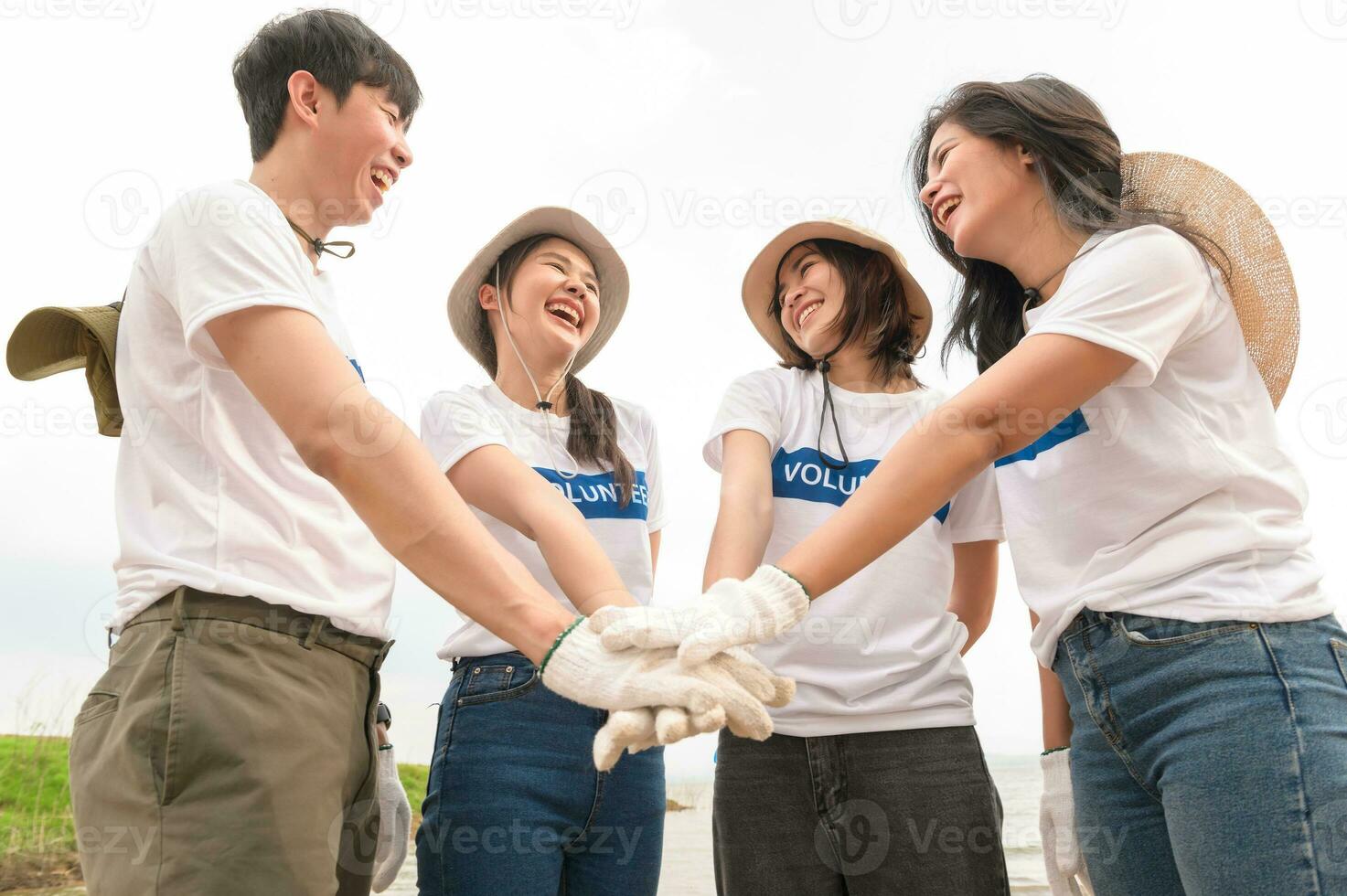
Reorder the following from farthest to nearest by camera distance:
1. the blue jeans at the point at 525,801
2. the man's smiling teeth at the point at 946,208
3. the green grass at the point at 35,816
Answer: the green grass at the point at 35,816, the man's smiling teeth at the point at 946,208, the blue jeans at the point at 525,801

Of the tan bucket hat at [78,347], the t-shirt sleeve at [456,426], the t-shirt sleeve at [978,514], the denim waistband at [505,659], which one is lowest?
the denim waistband at [505,659]

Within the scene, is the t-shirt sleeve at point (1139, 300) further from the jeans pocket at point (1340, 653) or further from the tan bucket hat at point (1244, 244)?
the jeans pocket at point (1340, 653)

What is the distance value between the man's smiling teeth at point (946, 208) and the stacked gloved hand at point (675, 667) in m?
0.95

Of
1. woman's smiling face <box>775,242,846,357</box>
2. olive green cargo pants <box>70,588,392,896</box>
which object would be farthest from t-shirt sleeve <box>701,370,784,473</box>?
olive green cargo pants <box>70,588,392,896</box>

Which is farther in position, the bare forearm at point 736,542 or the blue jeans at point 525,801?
the bare forearm at point 736,542

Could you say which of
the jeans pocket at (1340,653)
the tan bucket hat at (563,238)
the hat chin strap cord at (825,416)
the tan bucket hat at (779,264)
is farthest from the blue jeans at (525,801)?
the jeans pocket at (1340,653)

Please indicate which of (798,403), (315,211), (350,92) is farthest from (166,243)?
(798,403)

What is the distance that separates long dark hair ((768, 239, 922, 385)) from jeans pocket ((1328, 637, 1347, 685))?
113cm

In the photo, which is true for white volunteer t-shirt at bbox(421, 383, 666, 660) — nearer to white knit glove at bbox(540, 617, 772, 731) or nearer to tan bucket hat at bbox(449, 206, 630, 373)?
tan bucket hat at bbox(449, 206, 630, 373)

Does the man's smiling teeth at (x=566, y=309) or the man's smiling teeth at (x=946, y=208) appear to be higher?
the man's smiling teeth at (x=946, y=208)

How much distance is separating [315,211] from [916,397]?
141 centimetres

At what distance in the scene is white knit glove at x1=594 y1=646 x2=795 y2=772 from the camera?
4.68 feet

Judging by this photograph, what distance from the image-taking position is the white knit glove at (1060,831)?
6.36 ft

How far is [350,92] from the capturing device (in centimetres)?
190
